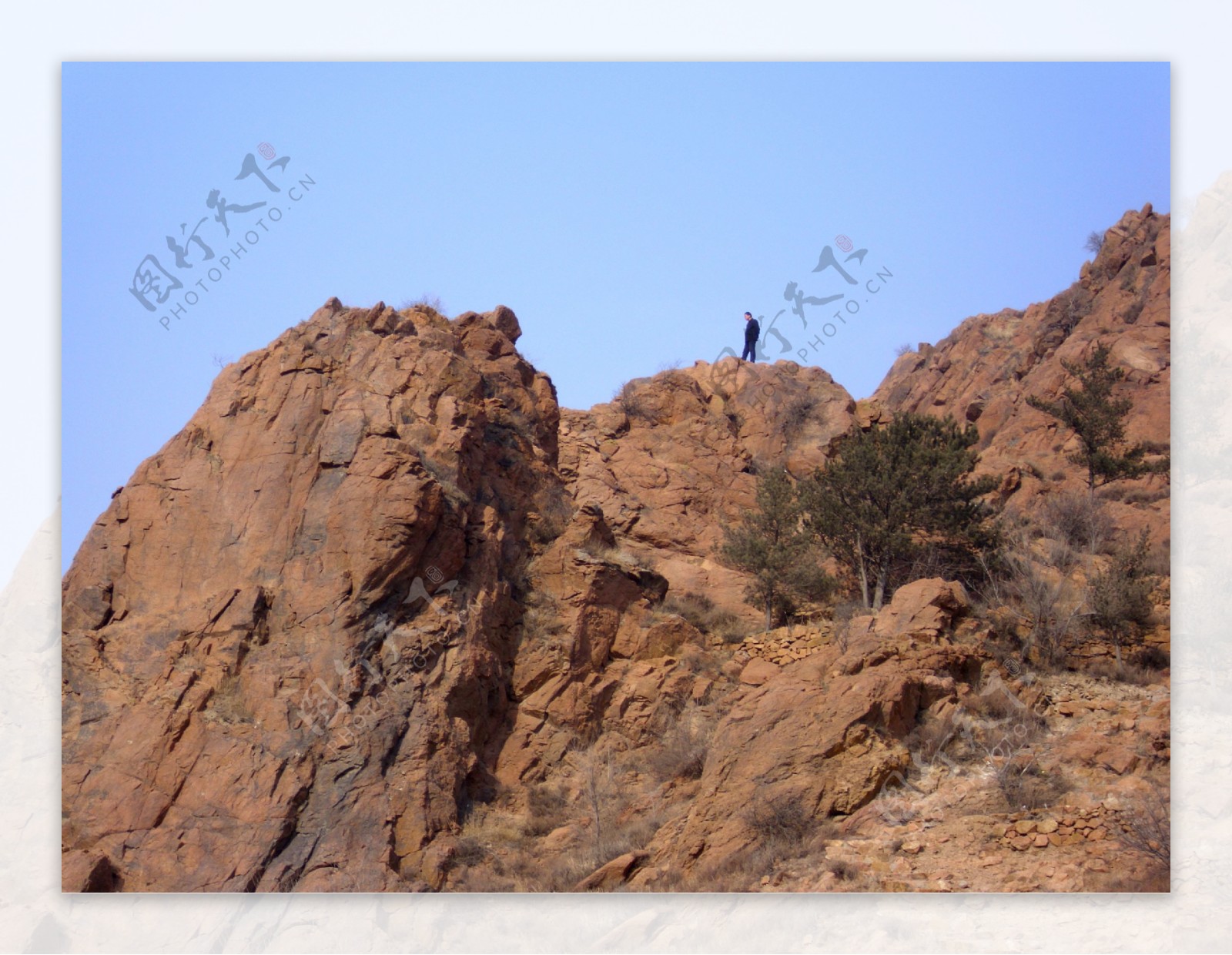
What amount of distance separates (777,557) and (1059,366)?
1225 cm

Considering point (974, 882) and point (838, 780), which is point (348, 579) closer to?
point (838, 780)

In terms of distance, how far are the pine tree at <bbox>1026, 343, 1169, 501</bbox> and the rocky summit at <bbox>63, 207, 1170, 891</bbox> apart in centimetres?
145

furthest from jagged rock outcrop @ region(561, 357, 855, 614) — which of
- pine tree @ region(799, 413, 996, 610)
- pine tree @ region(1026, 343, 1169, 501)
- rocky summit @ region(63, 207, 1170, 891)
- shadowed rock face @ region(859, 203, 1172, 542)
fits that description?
pine tree @ region(1026, 343, 1169, 501)

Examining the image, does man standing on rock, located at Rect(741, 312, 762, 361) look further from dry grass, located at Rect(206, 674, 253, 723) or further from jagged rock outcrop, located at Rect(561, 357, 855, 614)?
dry grass, located at Rect(206, 674, 253, 723)

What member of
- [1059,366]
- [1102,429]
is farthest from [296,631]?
[1059,366]

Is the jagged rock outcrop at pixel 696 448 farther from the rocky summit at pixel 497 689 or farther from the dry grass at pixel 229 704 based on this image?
the dry grass at pixel 229 704

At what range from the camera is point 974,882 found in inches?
459

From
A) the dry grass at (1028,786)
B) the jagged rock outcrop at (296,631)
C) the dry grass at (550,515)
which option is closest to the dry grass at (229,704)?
the jagged rock outcrop at (296,631)

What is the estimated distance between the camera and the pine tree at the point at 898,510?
19359mm

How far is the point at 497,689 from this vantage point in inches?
Result: 641

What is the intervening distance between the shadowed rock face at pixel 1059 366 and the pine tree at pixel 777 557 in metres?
5.41

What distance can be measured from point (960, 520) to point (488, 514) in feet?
27.2

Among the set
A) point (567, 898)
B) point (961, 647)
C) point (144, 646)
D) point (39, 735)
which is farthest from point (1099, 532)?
point (39, 735)

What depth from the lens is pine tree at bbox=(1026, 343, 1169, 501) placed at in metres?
22.3
